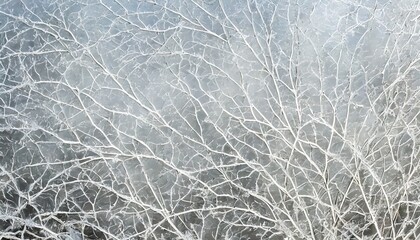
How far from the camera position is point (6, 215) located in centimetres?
380

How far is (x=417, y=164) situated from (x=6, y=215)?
9.25 feet

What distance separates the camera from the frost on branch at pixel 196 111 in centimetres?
369

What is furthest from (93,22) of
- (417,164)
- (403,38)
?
(417,164)

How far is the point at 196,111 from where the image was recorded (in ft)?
12.1

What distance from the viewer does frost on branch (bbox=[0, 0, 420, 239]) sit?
145 inches

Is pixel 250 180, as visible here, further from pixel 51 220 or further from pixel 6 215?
pixel 6 215

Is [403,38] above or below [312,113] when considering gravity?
above

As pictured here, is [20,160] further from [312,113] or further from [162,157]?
[312,113]

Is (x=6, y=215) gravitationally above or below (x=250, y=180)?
below

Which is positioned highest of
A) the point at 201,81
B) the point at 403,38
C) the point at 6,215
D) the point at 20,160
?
the point at 403,38

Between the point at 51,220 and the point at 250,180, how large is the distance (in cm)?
138

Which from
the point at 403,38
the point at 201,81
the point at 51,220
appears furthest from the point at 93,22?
the point at 403,38

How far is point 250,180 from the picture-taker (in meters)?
3.74

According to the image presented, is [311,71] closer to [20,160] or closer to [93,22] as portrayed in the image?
[93,22]
